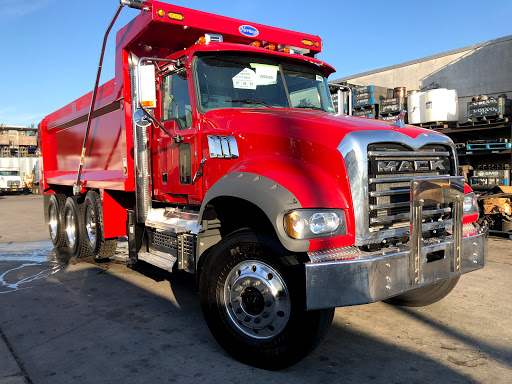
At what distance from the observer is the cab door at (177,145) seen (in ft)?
14.3

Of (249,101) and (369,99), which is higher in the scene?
(369,99)

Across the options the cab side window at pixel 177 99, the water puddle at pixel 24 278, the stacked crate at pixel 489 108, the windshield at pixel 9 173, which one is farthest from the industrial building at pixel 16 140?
the cab side window at pixel 177 99

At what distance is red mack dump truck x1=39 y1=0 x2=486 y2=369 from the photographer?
3.04 metres

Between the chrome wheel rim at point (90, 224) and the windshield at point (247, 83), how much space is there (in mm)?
3526

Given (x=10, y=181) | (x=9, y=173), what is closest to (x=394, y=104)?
(x=10, y=181)

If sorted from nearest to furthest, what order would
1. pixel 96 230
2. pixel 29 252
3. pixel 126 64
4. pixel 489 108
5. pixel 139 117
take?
pixel 139 117 < pixel 126 64 < pixel 96 230 < pixel 29 252 < pixel 489 108

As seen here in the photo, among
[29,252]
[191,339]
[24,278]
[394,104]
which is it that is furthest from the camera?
[394,104]

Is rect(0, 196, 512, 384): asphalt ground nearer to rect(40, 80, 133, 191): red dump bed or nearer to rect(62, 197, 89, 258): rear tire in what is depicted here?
rect(62, 197, 89, 258): rear tire

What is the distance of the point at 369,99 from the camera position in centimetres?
1194

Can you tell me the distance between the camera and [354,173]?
3.12 m

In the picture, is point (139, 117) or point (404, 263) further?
point (139, 117)

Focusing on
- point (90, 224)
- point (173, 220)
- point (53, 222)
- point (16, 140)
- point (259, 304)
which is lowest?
point (259, 304)

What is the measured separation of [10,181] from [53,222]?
1056 inches

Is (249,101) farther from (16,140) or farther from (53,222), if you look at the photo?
(16,140)
